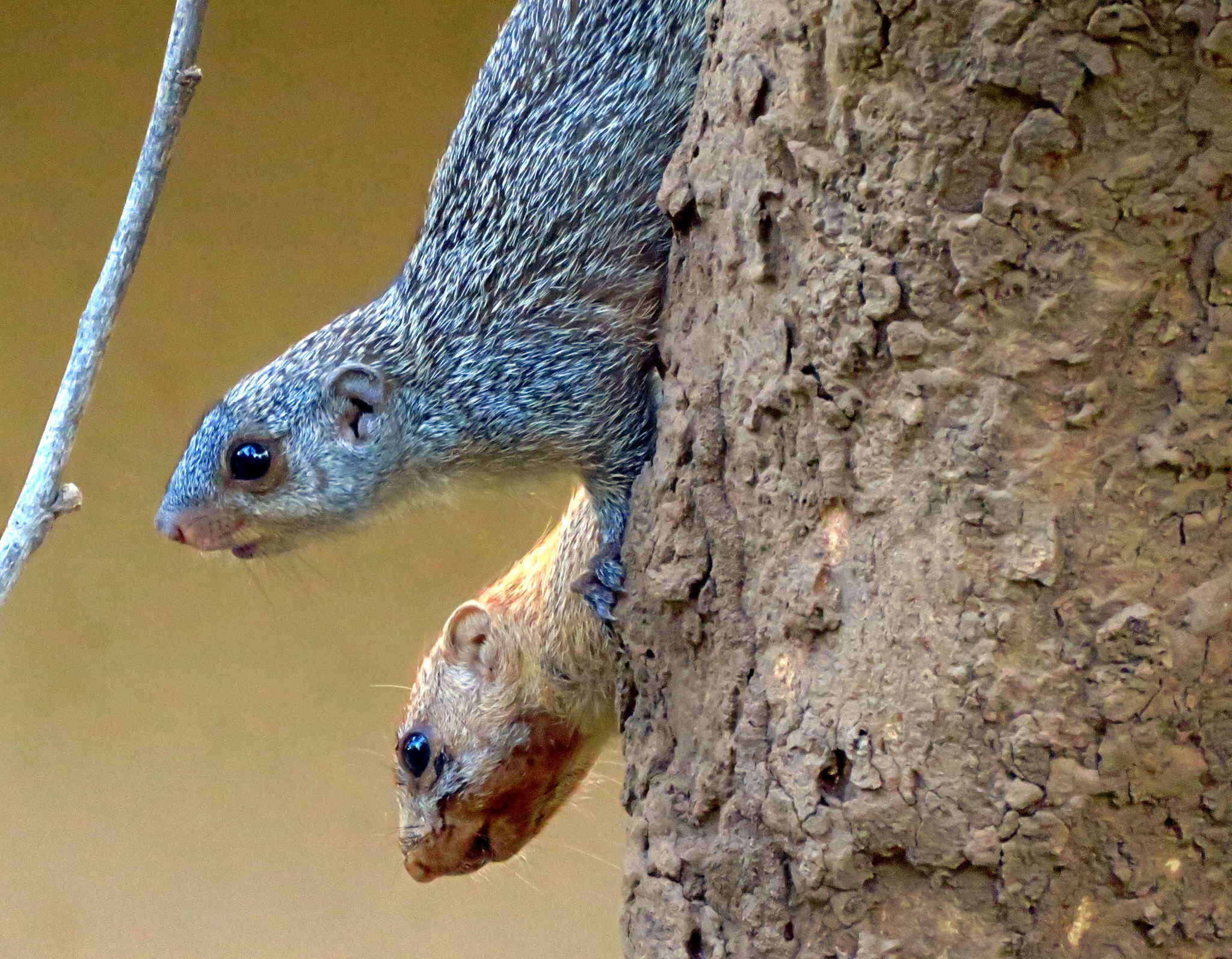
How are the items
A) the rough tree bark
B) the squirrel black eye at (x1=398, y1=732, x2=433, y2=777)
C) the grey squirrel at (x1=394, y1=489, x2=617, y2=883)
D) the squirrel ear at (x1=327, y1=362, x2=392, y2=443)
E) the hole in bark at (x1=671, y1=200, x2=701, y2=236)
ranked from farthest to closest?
the squirrel black eye at (x1=398, y1=732, x2=433, y2=777), the grey squirrel at (x1=394, y1=489, x2=617, y2=883), the squirrel ear at (x1=327, y1=362, x2=392, y2=443), the hole in bark at (x1=671, y1=200, x2=701, y2=236), the rough tree bark

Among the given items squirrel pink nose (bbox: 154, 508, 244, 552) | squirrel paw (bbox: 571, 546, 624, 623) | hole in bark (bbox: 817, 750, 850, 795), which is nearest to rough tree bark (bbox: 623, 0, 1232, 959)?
hole in bark (bbox: 817, 750, 850, 795)

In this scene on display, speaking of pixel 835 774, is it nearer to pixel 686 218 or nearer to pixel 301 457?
pixel 686 218

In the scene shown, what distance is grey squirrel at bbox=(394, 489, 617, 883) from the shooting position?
7.16ft

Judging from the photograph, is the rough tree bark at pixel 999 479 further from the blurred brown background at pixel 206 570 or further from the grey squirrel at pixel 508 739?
the blurred brown background at pixel 206 570

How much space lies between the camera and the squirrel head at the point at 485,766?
7.29 feet

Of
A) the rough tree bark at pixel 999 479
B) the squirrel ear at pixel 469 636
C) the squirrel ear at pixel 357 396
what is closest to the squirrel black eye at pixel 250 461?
the squirrel ear at pixel 357 396

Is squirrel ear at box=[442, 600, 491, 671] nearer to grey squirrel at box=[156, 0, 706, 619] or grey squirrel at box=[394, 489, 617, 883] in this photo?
grey squirrel at box=[394, 489, 617, 883]

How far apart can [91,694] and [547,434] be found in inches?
106

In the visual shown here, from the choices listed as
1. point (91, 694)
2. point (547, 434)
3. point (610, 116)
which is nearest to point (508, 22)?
point (610, 116)

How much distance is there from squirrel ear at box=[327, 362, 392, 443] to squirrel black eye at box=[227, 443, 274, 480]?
0.39 ft

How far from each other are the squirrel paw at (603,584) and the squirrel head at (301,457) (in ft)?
1.23

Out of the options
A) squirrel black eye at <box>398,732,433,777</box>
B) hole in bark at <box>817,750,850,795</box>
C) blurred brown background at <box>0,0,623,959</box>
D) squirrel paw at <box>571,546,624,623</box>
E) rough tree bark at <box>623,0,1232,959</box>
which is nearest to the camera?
rough tree bark at <box>623,0,1232,959</box>

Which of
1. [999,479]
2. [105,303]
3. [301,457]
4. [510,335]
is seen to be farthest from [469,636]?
[999,479]

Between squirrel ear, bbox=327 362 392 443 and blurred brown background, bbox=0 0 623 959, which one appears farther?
blurred brown background, bbox=0 0 623 959
